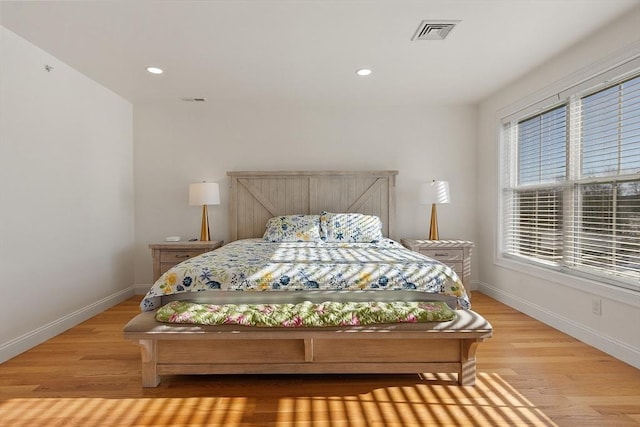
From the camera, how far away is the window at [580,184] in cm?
245

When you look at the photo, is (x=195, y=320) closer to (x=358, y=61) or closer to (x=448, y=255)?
(x=358, y=61)

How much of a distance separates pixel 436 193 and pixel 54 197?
12.3ft

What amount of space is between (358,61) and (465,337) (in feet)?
7.62

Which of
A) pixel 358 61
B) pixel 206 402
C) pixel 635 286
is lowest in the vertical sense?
pixel 206 402

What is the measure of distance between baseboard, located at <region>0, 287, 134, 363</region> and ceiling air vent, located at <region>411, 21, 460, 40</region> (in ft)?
12.1

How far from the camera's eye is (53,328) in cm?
291

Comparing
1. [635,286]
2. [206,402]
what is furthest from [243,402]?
[635,286]

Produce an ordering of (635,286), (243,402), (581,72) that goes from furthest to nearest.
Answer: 1. (581,72)
2. (635,286)
3. (243,402)

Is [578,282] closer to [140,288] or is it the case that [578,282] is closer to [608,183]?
[608,183]

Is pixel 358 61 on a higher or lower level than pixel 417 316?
higher

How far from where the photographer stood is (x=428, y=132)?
14.3 ft

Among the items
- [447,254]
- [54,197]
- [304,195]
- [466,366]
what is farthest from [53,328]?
[447,254]

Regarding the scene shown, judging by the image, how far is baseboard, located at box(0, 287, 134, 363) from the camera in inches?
98.0

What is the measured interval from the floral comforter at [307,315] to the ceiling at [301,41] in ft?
6.20
